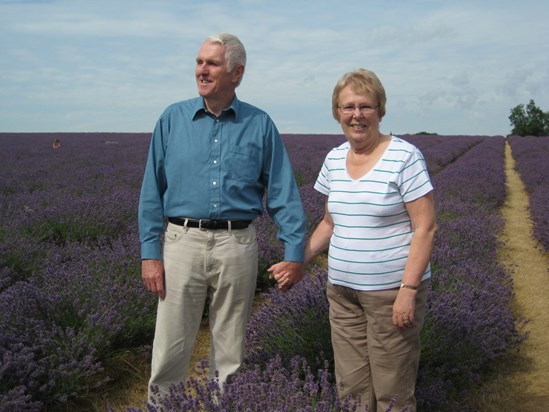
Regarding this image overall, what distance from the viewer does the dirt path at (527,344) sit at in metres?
A: 3.09

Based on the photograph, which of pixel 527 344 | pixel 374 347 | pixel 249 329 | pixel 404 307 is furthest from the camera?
pixel 527 344

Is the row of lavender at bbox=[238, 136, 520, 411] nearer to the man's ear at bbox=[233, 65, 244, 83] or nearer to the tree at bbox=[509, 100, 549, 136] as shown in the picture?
the man's ear at bbox=[233, 65, 244, 83]

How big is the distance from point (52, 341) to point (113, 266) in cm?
117

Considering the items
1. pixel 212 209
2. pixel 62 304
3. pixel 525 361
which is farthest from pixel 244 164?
pixel 525 361

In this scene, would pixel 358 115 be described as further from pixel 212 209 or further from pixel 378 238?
pixel 212 209

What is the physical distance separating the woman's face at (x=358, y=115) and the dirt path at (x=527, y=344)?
6.04 ft

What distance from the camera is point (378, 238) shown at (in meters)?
1.95

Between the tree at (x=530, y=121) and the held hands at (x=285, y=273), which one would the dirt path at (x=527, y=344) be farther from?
the tree at (x=530, y=121)

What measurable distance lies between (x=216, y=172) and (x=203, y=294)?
50 cm

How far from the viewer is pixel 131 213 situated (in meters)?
6.29

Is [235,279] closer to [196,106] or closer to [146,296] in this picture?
[196,106]

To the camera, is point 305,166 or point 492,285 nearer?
point 492,285

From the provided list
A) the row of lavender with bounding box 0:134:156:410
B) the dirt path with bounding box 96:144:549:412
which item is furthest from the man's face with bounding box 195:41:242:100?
the dirt path with bounding box 96:144:549:412

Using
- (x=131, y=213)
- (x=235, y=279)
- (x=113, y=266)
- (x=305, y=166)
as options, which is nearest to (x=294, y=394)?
(x=235, y=279)
